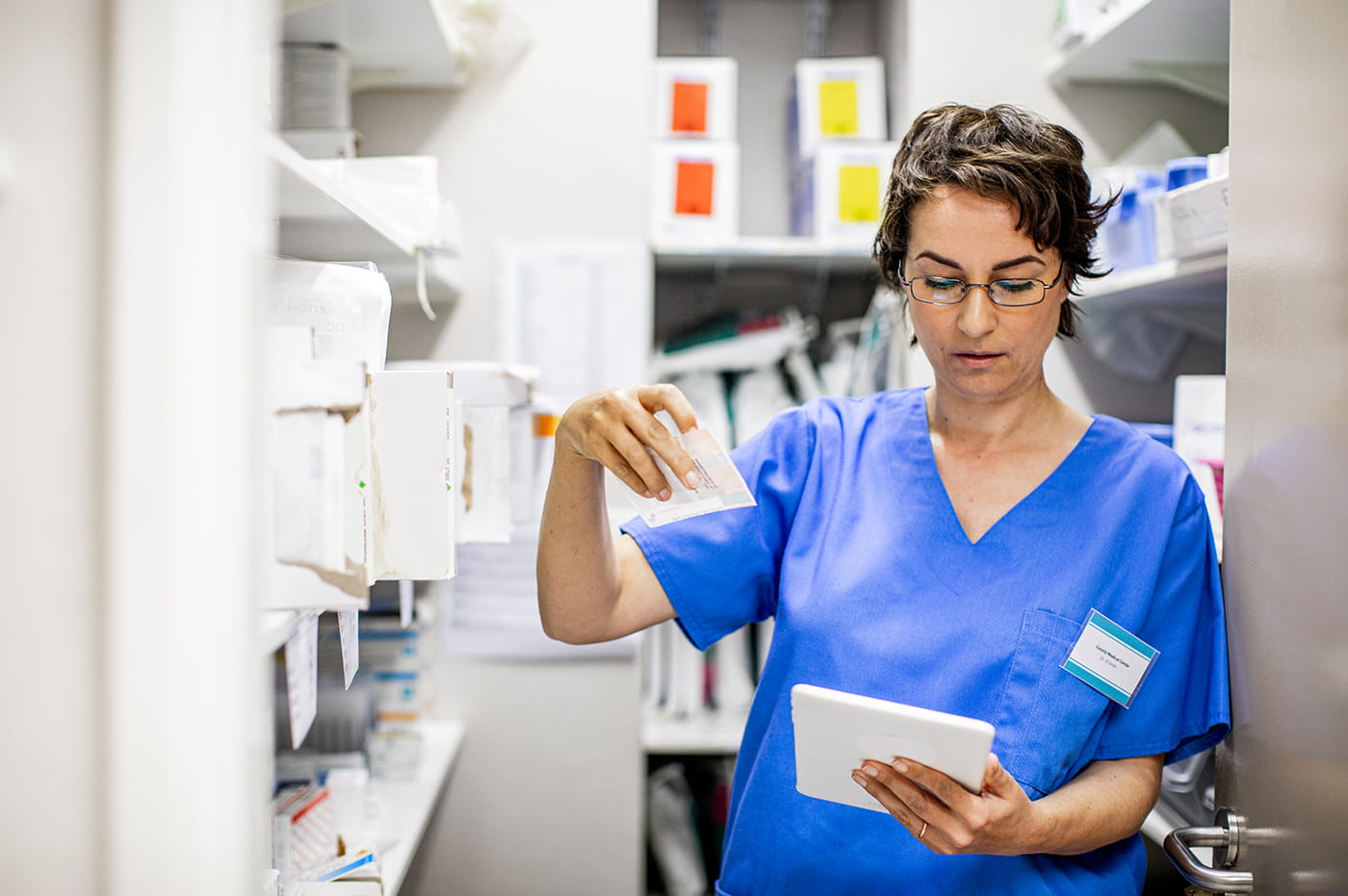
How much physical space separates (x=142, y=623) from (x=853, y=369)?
5.70 feet

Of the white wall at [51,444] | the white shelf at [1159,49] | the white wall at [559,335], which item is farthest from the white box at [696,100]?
the white wall at [51,444]

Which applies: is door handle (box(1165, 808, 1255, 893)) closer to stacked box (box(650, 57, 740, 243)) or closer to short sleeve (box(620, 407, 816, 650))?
short sleeve (box(620, 407, 816, 650))

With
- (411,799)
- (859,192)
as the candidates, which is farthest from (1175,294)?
(411,799)

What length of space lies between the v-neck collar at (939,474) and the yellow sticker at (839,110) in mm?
1012

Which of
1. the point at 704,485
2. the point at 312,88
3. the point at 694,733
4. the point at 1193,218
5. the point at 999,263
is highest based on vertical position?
the point at 312,88

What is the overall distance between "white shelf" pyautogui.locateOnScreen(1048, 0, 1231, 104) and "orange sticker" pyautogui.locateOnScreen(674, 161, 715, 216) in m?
0.70

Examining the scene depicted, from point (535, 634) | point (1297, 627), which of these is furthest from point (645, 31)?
point (1297, 627)

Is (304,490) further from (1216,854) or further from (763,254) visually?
(763,254)

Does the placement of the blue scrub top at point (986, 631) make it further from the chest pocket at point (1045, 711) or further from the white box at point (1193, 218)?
the white box at point (1193, 218)

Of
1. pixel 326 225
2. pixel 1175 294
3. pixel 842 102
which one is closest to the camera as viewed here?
pixel 326 225

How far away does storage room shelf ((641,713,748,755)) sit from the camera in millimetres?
1866

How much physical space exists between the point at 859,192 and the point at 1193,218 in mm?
748

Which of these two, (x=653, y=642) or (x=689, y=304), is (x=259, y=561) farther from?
(x=689, y=304)

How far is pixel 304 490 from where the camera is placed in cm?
65
